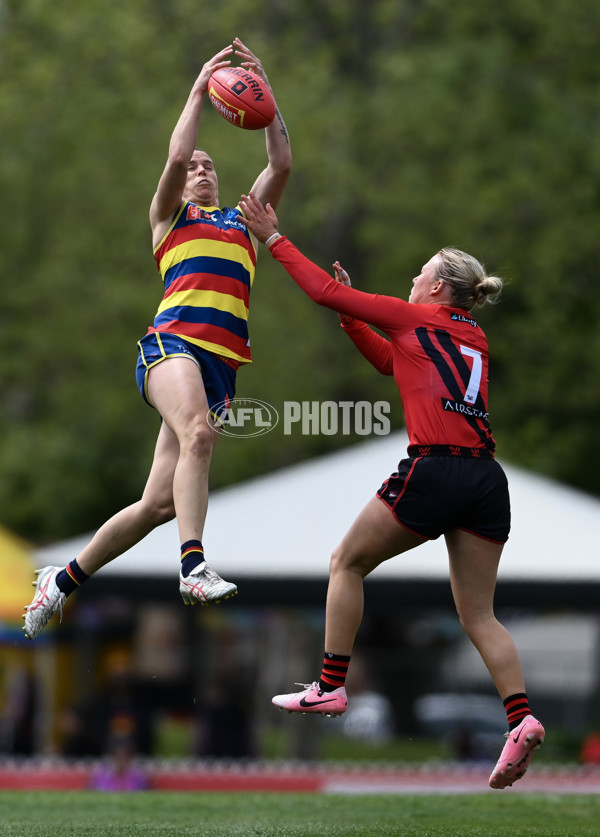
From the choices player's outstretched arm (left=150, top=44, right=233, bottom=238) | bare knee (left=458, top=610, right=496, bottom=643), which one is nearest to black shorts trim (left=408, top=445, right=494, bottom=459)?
bare knee (left=458, top=610, right=496, bottom=643)

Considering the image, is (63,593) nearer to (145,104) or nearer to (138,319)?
(138,319)

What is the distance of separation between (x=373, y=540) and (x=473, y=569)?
1.54 ft

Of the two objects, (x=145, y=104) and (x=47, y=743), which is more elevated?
(x=145, y=104)

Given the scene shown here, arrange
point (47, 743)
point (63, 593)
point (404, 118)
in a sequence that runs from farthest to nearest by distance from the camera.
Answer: point (404, 118) < point (47, 743) < point (63, 593)

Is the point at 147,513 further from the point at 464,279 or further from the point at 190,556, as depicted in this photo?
the point at 464,279

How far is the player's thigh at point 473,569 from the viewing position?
18.9ft

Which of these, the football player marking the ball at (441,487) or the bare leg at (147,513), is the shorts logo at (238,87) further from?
the bare leg at (147,513)

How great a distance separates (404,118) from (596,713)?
35.2 feet

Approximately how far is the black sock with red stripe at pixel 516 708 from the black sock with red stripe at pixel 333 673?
0.76 meters

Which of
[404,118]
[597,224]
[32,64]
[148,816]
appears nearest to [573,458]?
[597,224]

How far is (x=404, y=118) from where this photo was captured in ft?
74.5

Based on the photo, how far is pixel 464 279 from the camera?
593cm

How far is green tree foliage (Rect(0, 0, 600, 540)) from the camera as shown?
21062 millimetres

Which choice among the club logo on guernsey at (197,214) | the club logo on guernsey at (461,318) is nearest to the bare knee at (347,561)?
the club logo on guernsey at (461,318)
